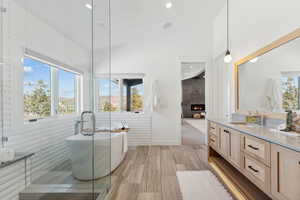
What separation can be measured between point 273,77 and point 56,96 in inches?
112

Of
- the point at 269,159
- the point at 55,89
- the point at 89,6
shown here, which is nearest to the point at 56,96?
the point at 55,89

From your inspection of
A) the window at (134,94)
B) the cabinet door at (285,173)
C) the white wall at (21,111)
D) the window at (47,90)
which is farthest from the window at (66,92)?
the window at (134,94)

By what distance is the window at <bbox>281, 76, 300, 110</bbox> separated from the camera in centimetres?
175

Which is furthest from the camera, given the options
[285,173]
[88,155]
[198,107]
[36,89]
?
[198,107]

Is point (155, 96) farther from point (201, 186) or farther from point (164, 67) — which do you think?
point (201, 186)

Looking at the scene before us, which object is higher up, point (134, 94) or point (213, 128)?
point (134, 94)

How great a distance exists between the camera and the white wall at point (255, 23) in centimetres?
184

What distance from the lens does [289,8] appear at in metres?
1.81

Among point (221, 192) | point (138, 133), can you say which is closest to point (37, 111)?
point (221, 192)

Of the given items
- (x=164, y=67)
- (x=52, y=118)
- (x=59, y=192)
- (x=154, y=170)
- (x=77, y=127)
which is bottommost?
(x=154, y=170)

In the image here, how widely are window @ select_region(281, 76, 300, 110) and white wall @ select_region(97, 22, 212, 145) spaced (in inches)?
107

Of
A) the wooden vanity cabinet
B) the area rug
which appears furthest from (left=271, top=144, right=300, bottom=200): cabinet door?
the wooden vanity cabinet

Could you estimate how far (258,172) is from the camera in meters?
1.55

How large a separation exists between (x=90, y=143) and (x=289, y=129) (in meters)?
2.39
